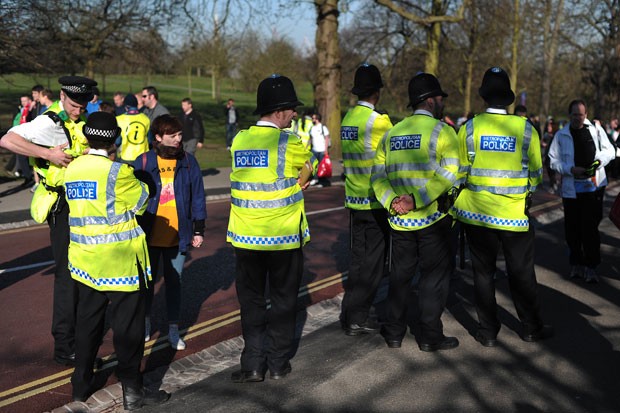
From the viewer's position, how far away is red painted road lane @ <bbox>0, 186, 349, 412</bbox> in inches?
208

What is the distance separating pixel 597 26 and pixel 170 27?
21186mm

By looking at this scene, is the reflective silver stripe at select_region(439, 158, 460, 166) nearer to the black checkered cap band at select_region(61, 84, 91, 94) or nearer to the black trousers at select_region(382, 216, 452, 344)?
the black trousers at select_region(382, 216, 452, 344)

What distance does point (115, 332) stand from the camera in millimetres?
4773

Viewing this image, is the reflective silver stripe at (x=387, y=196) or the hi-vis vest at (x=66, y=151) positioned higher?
the hi-vis vest at (x=66, y=151)

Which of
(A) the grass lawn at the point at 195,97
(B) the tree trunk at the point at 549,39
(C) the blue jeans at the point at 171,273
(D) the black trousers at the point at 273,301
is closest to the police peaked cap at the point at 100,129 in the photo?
(D) the black trousers at the point at 273,301

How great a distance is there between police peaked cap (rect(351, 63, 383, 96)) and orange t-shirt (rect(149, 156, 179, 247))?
1709 mm

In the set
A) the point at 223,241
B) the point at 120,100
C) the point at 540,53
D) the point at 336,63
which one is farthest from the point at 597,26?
the point at 223,241

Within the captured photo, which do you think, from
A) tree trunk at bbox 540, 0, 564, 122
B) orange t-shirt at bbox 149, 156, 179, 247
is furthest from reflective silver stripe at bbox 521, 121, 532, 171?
tree trunk at bbox 540, 0, 564, 122

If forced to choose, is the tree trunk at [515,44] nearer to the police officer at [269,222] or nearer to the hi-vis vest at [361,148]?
the hi-vis vest at [361,148]

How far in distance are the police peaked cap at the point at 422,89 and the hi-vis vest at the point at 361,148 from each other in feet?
1.57

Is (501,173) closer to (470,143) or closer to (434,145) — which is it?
(470,143)

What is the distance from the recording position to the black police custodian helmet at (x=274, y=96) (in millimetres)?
5148

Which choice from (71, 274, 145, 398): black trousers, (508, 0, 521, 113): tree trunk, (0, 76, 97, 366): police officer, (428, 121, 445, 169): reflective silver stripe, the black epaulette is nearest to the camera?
(71, 274, 145, 398): black trousers

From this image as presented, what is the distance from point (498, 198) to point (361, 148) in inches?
47.4
